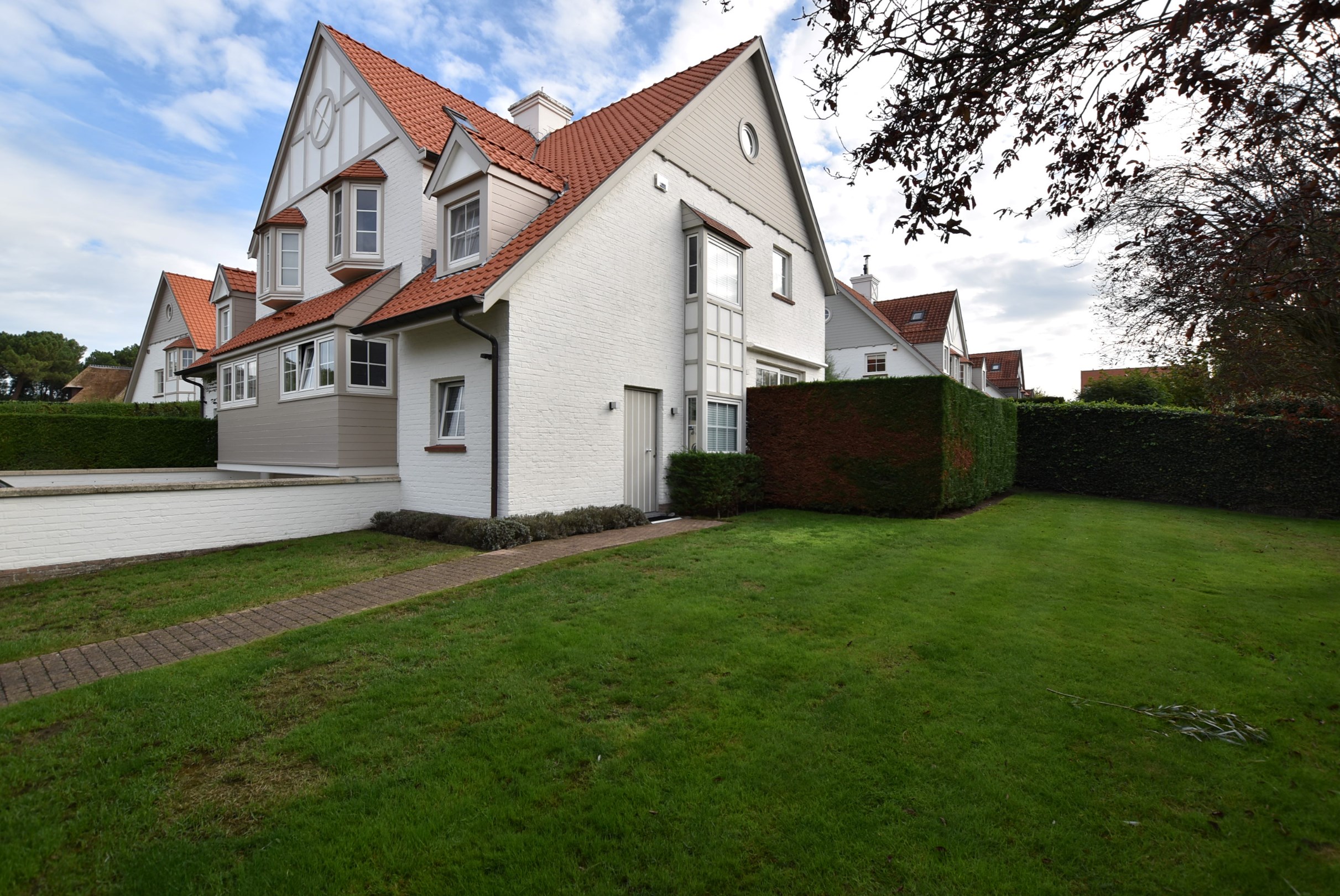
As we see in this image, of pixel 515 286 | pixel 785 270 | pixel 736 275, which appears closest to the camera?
pixel 515 286

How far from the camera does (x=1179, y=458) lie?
632 inches

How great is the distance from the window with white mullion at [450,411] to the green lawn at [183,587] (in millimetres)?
2124

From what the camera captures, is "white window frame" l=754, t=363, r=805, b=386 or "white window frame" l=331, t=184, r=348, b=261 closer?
"white window frame" l=331, t=184, r=348, b=261

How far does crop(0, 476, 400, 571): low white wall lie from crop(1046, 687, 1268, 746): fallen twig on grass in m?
11.1

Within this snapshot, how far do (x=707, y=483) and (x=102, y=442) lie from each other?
17.5m

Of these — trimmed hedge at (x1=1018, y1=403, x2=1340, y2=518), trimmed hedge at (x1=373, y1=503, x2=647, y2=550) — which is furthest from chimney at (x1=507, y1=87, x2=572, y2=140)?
trimmed hedge at (x1=1018, y1=403, x2=1340, y2=518)

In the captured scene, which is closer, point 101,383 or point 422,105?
point 422,105

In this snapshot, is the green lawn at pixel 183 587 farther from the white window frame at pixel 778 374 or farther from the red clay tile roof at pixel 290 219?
the red clay tile roof at pixel 290 219

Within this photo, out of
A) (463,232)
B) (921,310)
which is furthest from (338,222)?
(921,310)

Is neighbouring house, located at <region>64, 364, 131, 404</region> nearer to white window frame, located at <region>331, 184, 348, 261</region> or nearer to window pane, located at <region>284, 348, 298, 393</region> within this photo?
window pane, located at <region>284, 348, 298, 393</region>

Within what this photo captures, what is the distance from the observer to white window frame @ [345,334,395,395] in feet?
38.5

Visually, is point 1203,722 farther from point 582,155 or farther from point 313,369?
point 313,369

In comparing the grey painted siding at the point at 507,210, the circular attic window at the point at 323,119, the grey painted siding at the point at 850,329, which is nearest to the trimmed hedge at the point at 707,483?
the grey painted siding at the point at 507,210

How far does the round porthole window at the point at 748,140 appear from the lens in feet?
48.4
